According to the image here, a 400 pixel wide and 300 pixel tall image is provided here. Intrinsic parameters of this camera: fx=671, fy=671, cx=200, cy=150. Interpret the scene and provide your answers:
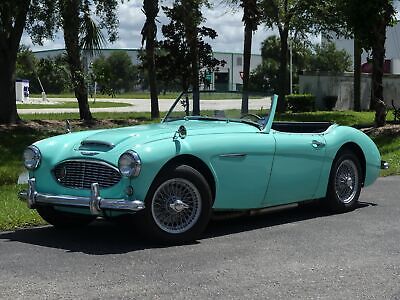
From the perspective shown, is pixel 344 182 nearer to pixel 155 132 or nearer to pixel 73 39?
pixel 155 132

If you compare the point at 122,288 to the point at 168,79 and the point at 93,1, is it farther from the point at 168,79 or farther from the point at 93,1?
the point at 168,79

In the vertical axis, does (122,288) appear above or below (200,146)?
below

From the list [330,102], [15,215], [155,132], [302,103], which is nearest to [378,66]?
[155,132]

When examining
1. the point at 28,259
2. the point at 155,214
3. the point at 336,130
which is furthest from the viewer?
the point at 336,130

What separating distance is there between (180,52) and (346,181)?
63.5ft

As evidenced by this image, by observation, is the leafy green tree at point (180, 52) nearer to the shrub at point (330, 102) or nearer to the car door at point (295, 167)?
the shrub at point (330, 102)

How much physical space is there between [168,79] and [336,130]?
2015 centimetres

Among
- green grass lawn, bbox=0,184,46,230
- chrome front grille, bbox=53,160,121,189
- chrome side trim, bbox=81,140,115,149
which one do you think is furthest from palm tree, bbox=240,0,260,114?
chrome front grille, bbox=53,160,121,189

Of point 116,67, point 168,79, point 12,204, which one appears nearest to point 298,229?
point 12,204

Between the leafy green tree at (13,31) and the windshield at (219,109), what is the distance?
827cm

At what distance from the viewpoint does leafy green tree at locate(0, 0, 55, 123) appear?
1602 cm

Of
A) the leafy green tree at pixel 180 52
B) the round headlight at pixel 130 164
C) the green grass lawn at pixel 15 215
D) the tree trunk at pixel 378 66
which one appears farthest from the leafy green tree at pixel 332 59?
the round headlight at pixel 130 164

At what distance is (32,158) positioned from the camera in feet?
21.1

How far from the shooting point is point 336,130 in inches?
304
